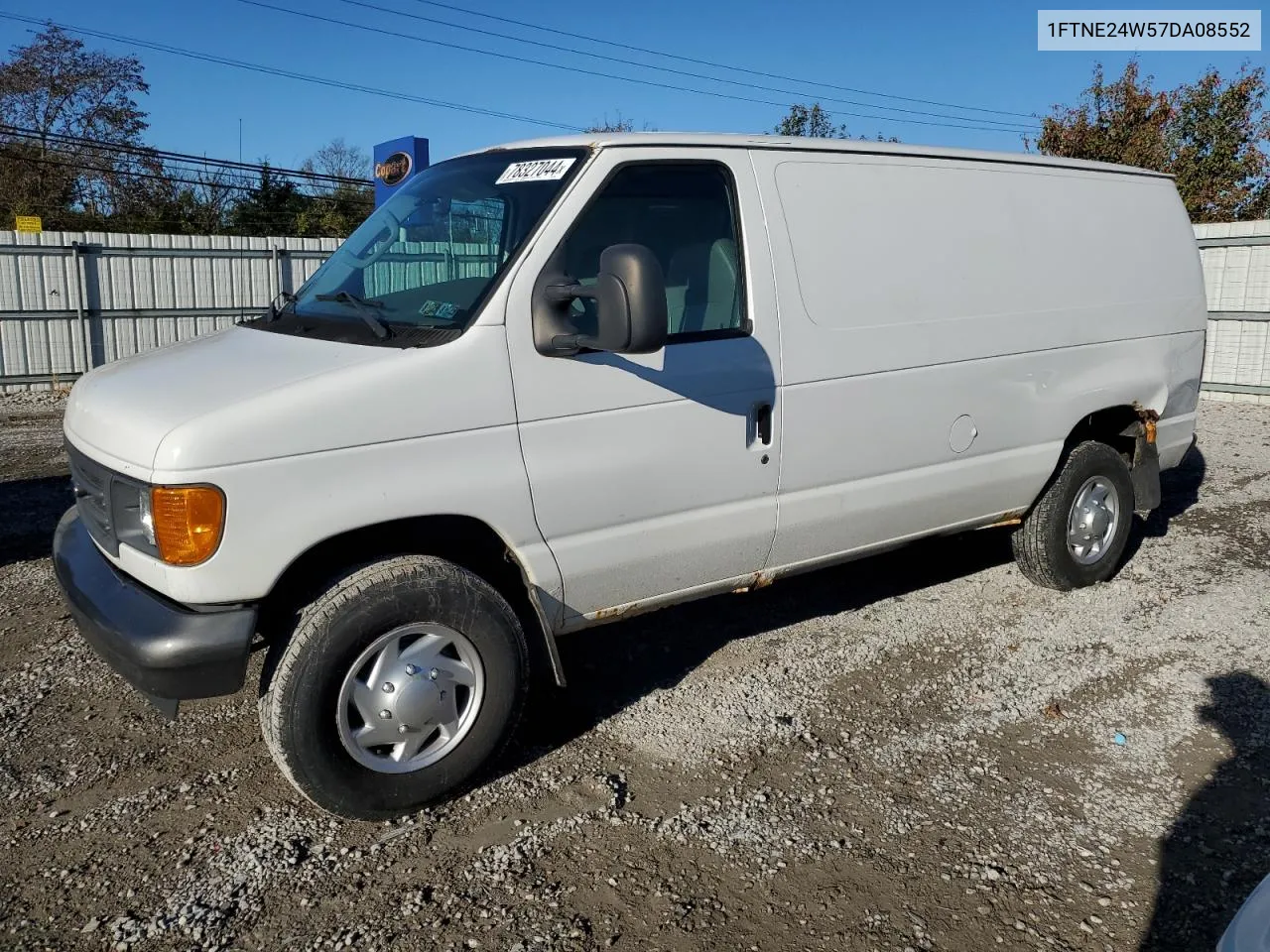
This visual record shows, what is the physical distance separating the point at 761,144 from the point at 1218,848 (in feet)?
9.71

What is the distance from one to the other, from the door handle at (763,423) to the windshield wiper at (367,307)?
4.61 ft

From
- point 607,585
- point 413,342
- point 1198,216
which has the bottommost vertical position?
point 607,585

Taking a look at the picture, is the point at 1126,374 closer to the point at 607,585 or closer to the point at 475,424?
the point at 607,585

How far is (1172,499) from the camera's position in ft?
25.7

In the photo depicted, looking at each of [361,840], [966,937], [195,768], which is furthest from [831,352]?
[195,768]

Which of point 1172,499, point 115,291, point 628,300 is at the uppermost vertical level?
point 115,291

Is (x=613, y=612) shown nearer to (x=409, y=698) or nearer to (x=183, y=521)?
(x=409, y=698)

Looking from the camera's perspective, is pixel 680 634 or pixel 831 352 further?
pixel 680 634

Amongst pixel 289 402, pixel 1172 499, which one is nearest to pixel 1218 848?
pixel 289 402

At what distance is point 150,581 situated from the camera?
10.2 feet

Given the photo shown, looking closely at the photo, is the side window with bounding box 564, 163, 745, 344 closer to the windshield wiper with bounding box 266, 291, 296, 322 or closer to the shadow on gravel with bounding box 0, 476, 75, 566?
the windshield wiper with bounding box 266, 291, 296, 322

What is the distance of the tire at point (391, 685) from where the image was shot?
3.16m

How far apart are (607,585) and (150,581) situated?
1518mm

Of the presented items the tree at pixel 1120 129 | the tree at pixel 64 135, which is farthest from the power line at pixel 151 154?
the tree at pixel 1120 129
